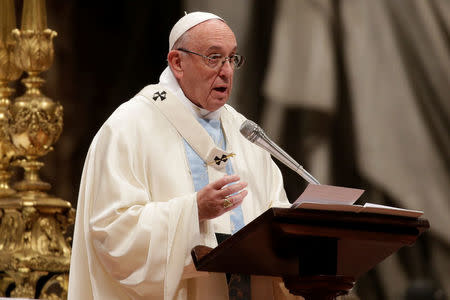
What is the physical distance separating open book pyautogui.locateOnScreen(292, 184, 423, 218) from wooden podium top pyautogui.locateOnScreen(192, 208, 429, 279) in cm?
2

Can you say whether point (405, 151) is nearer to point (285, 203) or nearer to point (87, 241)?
point (285, 203)

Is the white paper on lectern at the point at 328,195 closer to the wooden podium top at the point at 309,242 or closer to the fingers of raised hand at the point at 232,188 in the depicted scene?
the wooden podium top at the point at 309,242

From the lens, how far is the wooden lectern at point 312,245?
2701 millimetres

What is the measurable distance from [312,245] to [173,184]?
768 millimetres

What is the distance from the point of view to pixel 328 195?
2.77 meters

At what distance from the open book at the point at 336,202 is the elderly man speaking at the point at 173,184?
301 mm

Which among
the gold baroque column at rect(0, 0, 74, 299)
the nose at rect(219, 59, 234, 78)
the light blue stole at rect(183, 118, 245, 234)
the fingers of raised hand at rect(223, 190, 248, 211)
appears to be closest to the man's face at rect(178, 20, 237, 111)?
the nose at rect(219, 59, 234, 78)

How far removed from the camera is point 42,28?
5.65 metres

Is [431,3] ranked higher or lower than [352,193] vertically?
higher

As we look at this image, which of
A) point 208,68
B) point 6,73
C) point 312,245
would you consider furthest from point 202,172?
point 6,73

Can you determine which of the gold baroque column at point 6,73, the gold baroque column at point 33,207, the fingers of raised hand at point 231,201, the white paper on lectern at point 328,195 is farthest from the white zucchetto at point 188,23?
the gold baroque column at point 6,73

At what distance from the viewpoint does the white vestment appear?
10.4 feet

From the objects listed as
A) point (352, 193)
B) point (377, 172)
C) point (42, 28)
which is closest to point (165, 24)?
point (42, 28)

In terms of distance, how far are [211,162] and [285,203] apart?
0.35m
